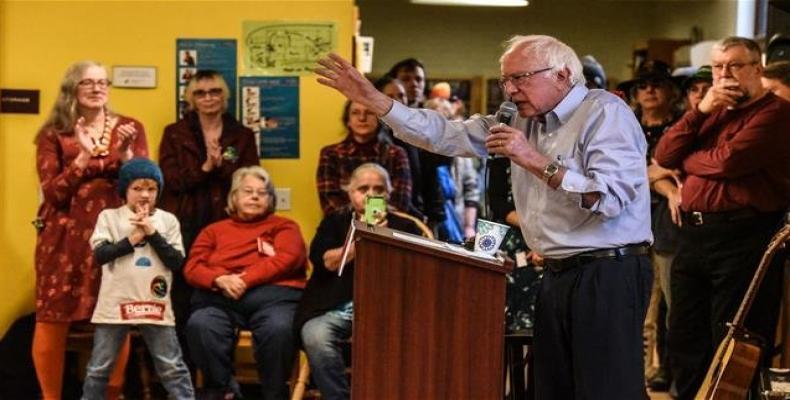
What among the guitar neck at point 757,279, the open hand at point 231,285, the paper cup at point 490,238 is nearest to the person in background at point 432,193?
the open hand at point 231,285

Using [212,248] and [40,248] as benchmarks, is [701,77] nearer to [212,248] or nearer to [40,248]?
[212,248]

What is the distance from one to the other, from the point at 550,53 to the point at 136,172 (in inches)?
83.7

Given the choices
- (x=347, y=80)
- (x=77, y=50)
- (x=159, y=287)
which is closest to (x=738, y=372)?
(x=347, y=80)

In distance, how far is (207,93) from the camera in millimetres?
5195

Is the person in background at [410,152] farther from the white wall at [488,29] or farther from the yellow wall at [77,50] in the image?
the white wall at [488,29]

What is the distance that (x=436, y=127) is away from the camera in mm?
3334

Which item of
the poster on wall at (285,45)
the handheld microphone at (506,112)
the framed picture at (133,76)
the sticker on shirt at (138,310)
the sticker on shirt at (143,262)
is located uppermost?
the poster on wall at (285,45)

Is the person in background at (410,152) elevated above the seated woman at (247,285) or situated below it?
above

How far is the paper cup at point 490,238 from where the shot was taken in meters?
3.28

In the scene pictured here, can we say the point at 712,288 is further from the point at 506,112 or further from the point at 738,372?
the point at 506,112

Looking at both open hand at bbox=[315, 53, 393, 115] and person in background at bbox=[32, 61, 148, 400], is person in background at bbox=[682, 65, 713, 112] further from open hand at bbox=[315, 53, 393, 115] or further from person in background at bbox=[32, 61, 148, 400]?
person in background at bbox=[32, 61, 148, 400]

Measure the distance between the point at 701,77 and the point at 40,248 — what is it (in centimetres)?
284

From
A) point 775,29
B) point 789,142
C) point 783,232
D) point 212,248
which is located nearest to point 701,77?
point 775,29

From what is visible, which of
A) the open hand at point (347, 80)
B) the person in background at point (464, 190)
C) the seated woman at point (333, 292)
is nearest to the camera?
the open hand at point (347, 80)
